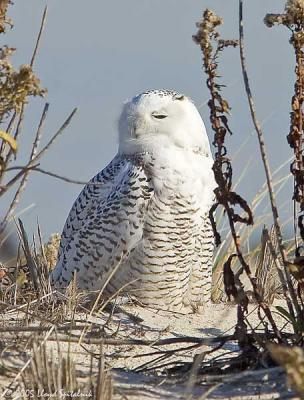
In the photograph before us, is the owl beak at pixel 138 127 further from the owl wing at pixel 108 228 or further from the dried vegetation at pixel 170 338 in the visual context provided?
the dried vegetation at pixel 170 338

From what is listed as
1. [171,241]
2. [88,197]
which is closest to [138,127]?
[88,197]

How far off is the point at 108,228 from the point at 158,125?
0.69m

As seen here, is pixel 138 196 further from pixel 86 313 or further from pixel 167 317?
pixel 86 313

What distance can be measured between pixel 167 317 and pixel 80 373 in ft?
7.94

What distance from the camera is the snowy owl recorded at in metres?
5.96

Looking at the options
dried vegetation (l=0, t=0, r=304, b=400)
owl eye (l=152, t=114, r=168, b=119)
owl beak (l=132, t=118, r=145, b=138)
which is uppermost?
owl eye (l=152, t=114, r=168, b=119)

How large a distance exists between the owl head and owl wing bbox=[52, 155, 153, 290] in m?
0.15

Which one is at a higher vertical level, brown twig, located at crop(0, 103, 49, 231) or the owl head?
the owl head

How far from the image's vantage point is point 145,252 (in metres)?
6.03

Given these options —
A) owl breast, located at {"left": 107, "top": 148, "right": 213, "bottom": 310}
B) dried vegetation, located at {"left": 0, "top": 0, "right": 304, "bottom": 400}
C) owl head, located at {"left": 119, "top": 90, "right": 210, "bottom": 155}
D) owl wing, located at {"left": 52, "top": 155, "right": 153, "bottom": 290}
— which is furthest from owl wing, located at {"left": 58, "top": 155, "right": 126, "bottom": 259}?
dried vegetation, located at {"left": 0, "top": 0, "right": 304, "bottom": 400}

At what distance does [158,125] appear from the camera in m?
6.16

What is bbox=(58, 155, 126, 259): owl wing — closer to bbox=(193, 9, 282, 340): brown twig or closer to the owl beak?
the owl beak

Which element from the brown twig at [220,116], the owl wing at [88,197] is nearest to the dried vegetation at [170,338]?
the brown twig at [220,116]

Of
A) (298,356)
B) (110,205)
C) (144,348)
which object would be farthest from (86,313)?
(298,356)
